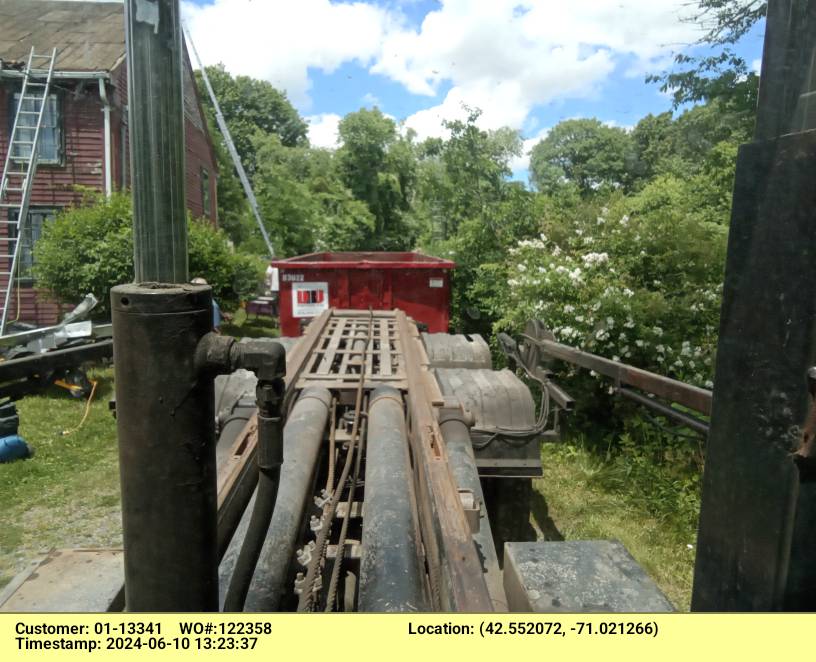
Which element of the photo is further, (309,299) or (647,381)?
(309,299)

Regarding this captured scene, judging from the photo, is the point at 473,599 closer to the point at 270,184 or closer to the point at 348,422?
the point at 348,422

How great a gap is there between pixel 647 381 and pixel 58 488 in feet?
17.0

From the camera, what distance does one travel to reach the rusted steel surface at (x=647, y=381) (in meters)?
2.69

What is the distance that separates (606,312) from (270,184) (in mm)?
23261

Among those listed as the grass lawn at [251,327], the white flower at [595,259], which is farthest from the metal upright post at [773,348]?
the grass lawn at [251,327]

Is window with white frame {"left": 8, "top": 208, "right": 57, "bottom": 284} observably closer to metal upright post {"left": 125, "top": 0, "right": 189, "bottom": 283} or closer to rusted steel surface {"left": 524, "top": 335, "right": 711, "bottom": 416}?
rusted steel surface {"left": 524, "top": 335, "right": 711, "bottom": 416}

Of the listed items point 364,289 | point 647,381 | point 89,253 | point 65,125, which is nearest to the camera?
point 647,381

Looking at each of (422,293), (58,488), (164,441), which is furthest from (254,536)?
(422,293)

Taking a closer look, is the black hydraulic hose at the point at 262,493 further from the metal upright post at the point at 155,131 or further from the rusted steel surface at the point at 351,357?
the rusted steel surface at the point at 351,357

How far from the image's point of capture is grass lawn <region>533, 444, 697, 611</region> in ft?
14.3

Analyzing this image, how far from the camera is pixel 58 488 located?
560 centimetres

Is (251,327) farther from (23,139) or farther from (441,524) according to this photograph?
(441,524)

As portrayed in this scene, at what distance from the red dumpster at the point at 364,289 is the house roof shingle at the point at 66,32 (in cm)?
987

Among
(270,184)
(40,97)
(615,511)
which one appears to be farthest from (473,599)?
A: (270,184)
